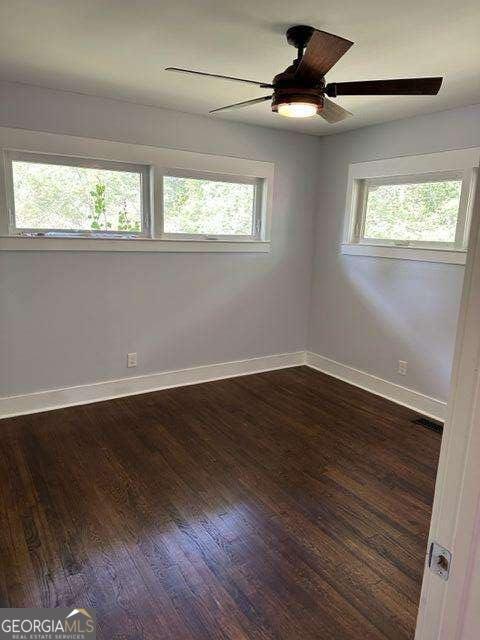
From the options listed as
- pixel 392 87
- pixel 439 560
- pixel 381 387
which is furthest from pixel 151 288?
pixel 439 560

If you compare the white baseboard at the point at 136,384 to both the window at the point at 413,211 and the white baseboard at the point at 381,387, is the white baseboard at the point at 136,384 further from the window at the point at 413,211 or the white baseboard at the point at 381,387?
the window at the point at 413,211

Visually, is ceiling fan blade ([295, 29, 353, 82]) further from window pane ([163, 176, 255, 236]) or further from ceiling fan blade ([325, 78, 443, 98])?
window pane ([163, 176, 255, 236])

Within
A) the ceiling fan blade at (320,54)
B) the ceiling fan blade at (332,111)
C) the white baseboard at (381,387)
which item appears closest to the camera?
the ceiling fan blade at (320,54)

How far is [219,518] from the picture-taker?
223cm

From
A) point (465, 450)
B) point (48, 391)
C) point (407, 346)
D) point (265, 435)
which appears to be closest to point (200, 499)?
point (265, 435)

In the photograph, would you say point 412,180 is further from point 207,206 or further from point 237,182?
point 207,206

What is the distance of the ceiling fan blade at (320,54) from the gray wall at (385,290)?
70.5 inches

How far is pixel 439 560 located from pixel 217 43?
239cm

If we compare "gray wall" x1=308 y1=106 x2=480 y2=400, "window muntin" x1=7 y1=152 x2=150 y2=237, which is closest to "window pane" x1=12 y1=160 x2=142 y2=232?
"window muntin" x1=7 y1=152 x2=150 y2=237

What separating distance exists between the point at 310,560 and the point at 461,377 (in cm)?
164

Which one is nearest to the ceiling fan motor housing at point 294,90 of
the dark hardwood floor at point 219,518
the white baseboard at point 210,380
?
the dark hardwood floor at point 219,518

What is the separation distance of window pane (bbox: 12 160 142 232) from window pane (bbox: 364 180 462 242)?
216 centimetres

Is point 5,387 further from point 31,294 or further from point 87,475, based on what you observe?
point 87,475

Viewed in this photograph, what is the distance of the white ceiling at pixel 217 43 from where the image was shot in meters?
1.83
